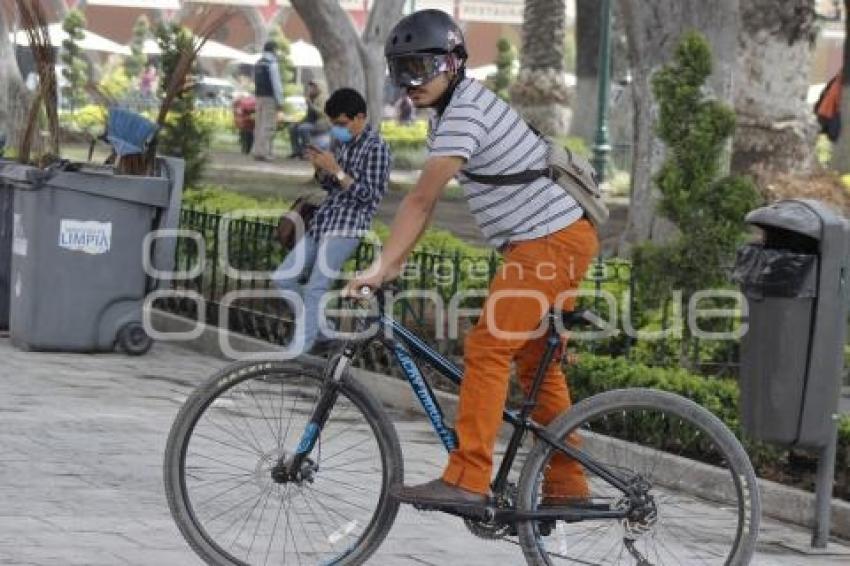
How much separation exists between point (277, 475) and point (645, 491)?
114cm

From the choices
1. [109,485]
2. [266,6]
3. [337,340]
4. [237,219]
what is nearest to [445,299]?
[237,219]

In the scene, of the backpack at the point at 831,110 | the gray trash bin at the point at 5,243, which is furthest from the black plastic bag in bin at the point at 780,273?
the backpack at the point at 831,110

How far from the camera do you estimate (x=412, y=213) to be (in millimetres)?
6633

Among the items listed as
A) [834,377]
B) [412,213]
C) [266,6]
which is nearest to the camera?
[412,213]

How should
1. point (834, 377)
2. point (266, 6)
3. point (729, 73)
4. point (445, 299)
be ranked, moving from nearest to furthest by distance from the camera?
point (834, 377) < point (445, 299) < point (729, 73) < point (266, 6)

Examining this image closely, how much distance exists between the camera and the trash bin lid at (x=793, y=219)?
822 cm

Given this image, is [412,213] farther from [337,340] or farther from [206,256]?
[206,256]

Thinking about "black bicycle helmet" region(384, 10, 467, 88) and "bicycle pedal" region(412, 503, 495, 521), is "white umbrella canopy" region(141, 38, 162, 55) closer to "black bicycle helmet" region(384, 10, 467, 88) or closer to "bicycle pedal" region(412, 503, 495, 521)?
"black bicycle helmet" region(384, 10, 467, 88)

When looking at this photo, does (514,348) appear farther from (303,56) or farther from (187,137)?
(303,56)

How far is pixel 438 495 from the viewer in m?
6.79

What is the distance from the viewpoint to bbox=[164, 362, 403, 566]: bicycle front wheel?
22.4 ft

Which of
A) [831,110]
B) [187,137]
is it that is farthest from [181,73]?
[831,110]

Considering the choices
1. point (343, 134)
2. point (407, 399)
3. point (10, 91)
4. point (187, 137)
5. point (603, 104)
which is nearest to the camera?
point (407, 399)

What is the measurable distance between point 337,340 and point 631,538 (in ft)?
3.61
